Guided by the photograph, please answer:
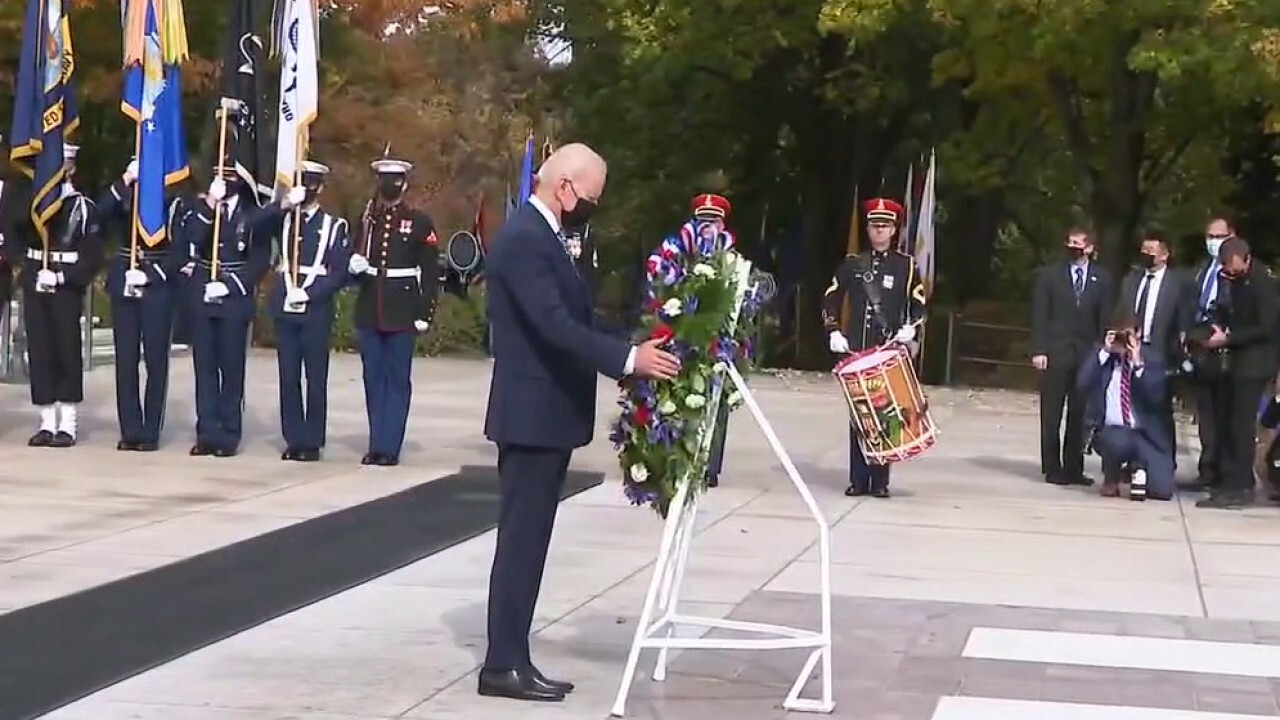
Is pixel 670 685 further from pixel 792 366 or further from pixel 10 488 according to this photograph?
pixel 792 366

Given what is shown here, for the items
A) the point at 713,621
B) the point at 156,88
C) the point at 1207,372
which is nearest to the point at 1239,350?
the point at 1207,372

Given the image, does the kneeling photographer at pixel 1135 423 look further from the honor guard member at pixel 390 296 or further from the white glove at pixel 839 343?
the honor guard member at pixel 390 296

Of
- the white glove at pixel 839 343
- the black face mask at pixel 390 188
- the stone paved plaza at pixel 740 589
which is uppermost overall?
the black face mask at pixel 390 188

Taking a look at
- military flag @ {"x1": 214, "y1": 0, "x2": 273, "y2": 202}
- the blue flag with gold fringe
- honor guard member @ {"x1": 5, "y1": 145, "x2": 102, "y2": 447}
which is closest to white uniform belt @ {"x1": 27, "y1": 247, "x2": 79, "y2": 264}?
honor guard member @ {"x1": 5, "y1": 145, "x2": 102, "y2": 447}

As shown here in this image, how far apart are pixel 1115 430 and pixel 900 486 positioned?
156cm

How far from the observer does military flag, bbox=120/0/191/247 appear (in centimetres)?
1516

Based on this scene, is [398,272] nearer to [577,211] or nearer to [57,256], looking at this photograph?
[57,256]

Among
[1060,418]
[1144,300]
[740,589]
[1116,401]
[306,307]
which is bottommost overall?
[740,589]

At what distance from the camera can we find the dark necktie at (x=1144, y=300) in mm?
14500

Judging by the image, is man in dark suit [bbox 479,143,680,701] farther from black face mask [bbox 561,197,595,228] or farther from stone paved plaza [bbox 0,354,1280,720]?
stone paved plaza [bbox 0,354,1280,720]

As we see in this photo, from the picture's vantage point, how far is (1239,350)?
14.0m

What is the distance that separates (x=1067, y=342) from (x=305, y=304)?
561 cm

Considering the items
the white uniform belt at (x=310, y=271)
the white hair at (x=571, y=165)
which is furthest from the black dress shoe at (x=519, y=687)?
the white uniform belt at (x=310, y=271)

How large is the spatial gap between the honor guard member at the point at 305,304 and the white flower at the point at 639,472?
7536mm
